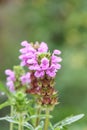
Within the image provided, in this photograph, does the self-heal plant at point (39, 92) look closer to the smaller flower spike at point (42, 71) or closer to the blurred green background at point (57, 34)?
the smaller flower spike at point (42, 71)

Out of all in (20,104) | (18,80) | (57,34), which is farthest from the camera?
(57,34)

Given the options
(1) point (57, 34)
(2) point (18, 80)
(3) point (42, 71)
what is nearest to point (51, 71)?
(3) point (42, 71)

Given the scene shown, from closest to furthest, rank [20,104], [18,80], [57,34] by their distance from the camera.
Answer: [20,104], [18,80], [57,34]

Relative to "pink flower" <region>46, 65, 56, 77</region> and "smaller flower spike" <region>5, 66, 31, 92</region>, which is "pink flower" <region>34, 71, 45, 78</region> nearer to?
"pink flower" <region>46, 65, 56, 77</region>

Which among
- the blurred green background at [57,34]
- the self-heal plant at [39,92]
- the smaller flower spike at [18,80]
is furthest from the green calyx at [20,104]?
the blurred green background at [57,34]

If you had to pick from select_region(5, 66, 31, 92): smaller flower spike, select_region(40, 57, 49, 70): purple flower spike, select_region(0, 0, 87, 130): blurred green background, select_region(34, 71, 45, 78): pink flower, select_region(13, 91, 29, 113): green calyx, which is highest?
select_region(0, 0, 87, 130): blurred green background

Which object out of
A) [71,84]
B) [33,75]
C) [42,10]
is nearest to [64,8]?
[42,10]

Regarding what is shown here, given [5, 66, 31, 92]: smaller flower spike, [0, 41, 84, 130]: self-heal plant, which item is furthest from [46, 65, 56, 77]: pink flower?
[5, 66, 31, 92]: smaller flower spike

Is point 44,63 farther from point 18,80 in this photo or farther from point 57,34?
point 57,34
